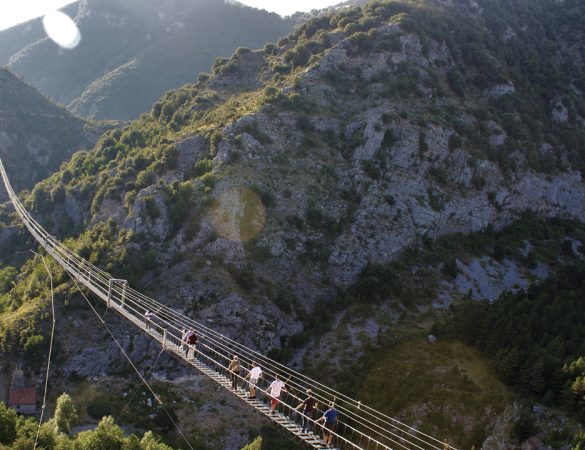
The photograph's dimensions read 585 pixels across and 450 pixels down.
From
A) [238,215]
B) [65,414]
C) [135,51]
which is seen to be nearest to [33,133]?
[238,215]

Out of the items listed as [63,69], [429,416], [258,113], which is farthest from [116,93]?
[429,416]

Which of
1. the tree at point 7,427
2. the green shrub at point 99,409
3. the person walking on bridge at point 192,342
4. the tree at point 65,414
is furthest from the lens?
the green shrub at point 99,409

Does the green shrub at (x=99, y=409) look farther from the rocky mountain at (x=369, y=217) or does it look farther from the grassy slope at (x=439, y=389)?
the grassy slope at (x=439, y=389)

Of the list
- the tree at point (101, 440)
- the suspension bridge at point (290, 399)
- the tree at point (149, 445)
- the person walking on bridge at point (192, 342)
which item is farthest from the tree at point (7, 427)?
the person walking on bridge at point (192, 342)

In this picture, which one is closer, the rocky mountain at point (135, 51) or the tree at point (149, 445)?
the tree at point (149, 445)

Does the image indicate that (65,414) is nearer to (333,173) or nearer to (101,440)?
(101,440)

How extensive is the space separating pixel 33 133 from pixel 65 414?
8584 cm

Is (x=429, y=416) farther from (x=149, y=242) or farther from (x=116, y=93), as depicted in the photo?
(x=116, y=93)

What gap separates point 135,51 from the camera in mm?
176000

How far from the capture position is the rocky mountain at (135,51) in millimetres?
153000

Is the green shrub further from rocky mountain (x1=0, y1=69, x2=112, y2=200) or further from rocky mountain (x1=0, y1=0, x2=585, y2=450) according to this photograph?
rocky mountain (x1=0, y1=69, x2=112, y2=200)

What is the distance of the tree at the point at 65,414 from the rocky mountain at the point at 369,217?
497 cm

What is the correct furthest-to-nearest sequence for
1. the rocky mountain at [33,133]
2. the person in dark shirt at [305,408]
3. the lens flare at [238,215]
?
the rocky mountain at [33,133]
the lens flare at [238,215]
the person in dark shirt at [305,408]

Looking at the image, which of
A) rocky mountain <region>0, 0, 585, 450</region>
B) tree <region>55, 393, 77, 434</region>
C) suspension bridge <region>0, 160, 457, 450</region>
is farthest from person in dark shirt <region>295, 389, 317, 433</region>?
tree <region>55, 393, 77, 434</region>
